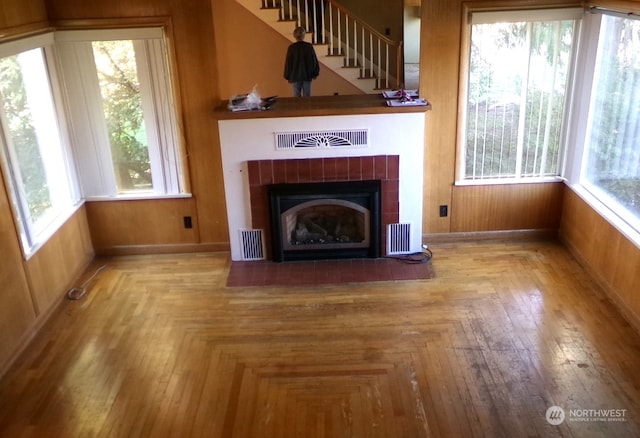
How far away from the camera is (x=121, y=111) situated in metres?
4.44

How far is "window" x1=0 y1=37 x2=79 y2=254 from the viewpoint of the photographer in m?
3.67

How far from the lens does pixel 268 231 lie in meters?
4.62

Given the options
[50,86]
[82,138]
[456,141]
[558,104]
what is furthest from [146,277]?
[558,104]

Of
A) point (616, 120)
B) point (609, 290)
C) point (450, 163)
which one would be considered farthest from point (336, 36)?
point (609, 290)

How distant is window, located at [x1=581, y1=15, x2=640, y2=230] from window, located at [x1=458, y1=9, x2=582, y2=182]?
0.28 metres

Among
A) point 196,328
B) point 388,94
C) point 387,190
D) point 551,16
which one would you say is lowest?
point 196,328

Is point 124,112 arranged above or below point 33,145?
above

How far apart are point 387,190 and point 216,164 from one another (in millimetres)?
1394

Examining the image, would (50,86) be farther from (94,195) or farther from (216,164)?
(216,164)

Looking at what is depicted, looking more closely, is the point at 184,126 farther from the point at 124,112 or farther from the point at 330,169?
the point at 330,169

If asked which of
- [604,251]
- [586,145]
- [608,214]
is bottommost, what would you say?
[604,251]

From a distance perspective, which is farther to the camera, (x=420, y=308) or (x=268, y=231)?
(x=268, y=231)

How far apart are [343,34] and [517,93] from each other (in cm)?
292

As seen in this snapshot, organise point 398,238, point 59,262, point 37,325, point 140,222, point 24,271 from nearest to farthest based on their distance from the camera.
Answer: point 24,271 → point 37,325 → point 59,262 → point 398,238 → point 140,222
